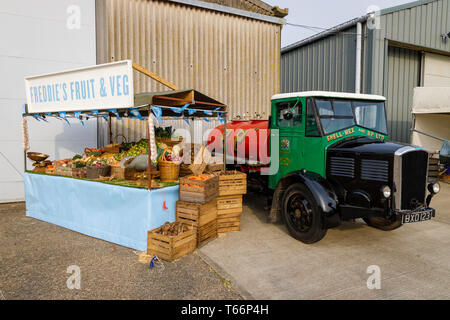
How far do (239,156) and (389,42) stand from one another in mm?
8915

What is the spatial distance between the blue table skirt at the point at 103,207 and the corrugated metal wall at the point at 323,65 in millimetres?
10467

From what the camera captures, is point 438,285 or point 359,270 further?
point 359,270

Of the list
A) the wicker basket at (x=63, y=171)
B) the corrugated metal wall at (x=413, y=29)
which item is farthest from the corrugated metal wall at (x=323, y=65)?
the wicker basket at (x=63, y=171)

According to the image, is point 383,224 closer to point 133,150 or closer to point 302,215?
point 302,215

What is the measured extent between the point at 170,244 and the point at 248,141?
401 cm

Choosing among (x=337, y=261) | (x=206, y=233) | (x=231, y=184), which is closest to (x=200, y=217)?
(x=206, y=233)

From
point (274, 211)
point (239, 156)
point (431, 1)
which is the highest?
point (431, 1)

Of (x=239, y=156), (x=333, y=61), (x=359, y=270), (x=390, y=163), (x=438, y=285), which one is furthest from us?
(x=333, y=61)

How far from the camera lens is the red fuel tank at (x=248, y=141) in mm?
7367

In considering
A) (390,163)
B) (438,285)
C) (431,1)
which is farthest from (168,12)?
(431,1)

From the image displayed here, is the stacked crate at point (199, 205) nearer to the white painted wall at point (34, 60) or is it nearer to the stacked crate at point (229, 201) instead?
the stacked crate at point (229, 201)

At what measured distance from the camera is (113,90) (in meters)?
5.25
